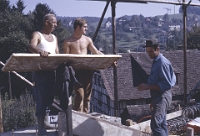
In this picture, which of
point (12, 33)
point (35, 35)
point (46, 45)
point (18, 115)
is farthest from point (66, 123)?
point (12, 33)

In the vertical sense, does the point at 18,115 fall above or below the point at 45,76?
below

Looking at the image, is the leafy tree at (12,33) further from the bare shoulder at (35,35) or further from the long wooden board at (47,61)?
the long wooden board at (47,61)

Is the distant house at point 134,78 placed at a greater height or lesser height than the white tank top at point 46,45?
lesser

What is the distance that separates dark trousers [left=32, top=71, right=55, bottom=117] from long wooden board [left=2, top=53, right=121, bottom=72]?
163mm

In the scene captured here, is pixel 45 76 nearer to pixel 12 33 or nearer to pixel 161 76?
pixel 161 76

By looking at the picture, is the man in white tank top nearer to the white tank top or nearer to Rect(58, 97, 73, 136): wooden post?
the white tank top

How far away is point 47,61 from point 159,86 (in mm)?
1405

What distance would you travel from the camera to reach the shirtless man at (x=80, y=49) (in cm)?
460

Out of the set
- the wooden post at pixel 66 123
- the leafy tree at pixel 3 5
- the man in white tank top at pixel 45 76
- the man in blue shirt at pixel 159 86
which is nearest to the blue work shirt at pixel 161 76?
the man in blue shirt at pixel 159 86

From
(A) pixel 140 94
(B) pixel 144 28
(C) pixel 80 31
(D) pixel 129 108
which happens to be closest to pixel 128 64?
(A) pixel 140 94

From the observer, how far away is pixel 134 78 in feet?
74.6

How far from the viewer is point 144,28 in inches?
4331

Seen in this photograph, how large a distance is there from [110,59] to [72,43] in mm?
825

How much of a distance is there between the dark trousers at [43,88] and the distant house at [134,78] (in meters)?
17.2
